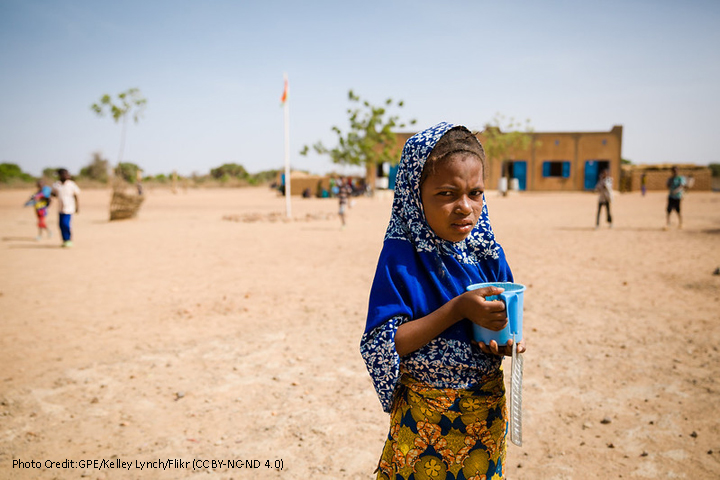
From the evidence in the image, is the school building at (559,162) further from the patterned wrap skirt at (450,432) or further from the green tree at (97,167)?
the green tree at (97,167)

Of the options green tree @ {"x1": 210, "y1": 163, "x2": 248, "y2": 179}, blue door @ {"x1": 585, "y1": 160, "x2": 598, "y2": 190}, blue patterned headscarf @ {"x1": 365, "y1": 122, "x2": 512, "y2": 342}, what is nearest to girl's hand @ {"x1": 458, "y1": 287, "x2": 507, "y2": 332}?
blue patterned headscarf @ {"x1": 365, "y1": 122, "x2": 512, "y2": 342}

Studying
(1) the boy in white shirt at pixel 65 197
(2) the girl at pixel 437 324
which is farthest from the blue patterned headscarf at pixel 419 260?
(1) the boy in white shirt at pixel 65 197

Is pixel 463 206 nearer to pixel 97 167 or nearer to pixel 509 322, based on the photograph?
pixel 509 322

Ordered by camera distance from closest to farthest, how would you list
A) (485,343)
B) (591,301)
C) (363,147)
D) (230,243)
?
(485,343), (591,301), (230,243), (363,147)

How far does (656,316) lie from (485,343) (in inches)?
183

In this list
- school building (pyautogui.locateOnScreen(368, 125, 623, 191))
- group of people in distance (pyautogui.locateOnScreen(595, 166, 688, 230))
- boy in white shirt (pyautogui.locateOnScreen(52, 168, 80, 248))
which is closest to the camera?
boy in white shirt (pyautogui.locateOnScreen(52, 168, 80, 248))

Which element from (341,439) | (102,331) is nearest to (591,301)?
(341,439)

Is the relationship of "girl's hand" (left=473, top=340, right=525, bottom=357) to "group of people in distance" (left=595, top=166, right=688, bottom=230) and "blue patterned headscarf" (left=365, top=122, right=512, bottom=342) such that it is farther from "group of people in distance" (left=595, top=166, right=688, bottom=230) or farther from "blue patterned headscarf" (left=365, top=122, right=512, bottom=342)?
"group of people in distance" (left=595, top=166, right=688, bottom=230)

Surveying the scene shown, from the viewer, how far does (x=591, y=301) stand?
218 inches

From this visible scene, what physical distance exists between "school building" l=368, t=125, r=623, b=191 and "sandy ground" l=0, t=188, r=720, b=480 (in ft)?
89.8

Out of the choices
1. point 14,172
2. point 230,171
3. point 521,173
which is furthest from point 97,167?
point 521,173

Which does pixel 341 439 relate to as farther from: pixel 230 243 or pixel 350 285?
pixel 230 243

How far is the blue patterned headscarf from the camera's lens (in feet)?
4.35

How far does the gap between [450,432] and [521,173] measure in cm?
3720
